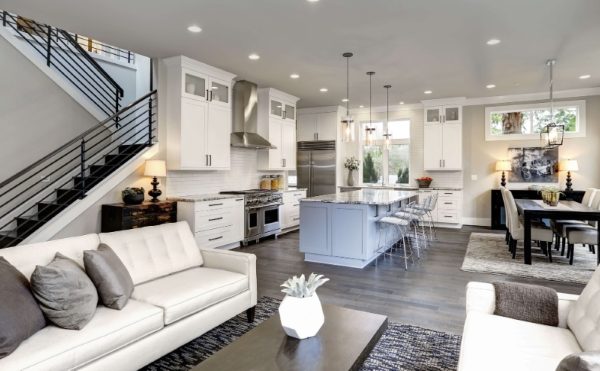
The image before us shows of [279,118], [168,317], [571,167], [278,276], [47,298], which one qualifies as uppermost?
[279,118]

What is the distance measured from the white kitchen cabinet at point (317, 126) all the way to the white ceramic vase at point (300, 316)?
7601mm

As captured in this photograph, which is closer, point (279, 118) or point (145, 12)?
point (145, 12)

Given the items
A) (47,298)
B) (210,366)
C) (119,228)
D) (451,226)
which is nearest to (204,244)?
(119,228)

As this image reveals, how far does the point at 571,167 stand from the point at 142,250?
820 centimetres

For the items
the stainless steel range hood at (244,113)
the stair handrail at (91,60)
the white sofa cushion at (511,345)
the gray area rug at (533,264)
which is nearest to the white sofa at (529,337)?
the white sofa cushion at (511,345)

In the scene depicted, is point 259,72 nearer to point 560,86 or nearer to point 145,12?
point 145,12

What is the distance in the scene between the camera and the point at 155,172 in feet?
16.8

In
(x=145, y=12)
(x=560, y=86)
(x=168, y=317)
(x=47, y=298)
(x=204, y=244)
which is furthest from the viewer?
(x=560, y=86)

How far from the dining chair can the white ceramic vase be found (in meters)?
4.43

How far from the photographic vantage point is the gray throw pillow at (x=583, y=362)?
921 millimetres

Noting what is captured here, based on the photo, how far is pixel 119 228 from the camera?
182 inches

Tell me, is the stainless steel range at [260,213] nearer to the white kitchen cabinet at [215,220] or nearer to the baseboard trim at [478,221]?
the white kitchen cabinet at [215,220]

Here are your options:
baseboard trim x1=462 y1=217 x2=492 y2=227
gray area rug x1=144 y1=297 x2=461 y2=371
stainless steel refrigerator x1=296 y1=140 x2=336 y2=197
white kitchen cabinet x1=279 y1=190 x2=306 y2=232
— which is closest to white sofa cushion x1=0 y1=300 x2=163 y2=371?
gray area rug x1=144 y1=297 x2=461 y2=371

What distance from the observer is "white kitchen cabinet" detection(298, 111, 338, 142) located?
926cm
